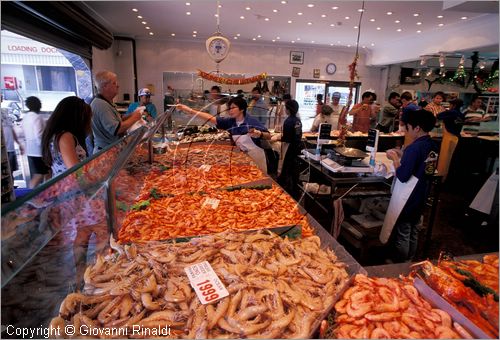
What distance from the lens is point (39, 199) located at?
0.85 metres

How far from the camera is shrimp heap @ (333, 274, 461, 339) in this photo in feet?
3.67

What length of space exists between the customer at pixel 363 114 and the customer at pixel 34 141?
6608 mm

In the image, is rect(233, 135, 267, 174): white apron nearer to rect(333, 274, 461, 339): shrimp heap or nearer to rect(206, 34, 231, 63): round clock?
rect(206, 34, 231, 63): round clock

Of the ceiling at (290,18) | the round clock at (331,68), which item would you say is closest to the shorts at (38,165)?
the ceiling at (290,18)

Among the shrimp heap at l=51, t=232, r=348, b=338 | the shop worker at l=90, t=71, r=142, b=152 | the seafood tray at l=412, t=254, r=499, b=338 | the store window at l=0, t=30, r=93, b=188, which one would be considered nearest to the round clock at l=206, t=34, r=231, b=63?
the shop worker at l=90, t=71, r=142, b=152

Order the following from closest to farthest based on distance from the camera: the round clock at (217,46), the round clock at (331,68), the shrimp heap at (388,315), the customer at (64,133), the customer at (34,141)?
the shrimp heap at (388,315) → the customer at (64,133) → the customer at (34,141) → the round clock at (217,46) → the round clock at (331,68)

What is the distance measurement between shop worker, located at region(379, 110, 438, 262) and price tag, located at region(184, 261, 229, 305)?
210cm

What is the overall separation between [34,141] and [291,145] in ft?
13.5

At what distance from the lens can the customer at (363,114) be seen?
23.5ft

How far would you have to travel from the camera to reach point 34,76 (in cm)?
695

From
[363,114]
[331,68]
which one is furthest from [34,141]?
[331,68]

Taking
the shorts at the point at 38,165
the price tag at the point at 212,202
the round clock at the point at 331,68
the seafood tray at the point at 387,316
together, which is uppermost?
the round clock at the point at 331,68

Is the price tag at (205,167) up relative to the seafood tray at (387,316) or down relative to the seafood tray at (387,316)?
up

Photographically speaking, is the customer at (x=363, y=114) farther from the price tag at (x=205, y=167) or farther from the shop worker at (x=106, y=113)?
the shop worker at (x=106, y=113)
